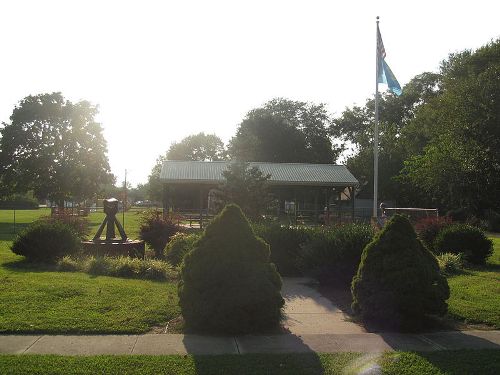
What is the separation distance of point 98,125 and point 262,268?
47.5 metres

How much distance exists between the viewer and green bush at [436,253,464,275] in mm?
13781

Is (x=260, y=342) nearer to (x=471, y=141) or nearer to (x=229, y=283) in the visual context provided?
(x=229, y=283)

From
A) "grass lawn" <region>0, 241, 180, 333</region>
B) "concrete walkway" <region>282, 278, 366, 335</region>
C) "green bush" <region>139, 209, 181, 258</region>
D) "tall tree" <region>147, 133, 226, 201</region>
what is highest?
"tall tree" <region>147, 133, 226, 201</region>

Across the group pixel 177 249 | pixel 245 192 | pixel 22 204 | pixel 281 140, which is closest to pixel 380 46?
pixel 245 192

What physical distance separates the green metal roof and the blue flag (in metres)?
14.6

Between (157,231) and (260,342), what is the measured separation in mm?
10504

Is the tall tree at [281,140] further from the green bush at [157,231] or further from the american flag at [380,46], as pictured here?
the green bush at [157,231]

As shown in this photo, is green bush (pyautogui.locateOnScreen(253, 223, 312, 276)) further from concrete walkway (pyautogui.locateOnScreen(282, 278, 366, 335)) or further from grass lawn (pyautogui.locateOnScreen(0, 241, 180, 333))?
grass lawn (pyautogui.locateOnScreen(0, 241, 180, 333))

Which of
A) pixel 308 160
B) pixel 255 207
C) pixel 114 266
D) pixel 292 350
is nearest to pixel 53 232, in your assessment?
pixel 114 266

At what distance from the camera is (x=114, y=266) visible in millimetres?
11773

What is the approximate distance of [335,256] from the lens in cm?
1161

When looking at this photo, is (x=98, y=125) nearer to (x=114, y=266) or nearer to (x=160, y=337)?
(x=114, y=266)

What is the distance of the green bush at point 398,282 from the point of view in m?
7.34

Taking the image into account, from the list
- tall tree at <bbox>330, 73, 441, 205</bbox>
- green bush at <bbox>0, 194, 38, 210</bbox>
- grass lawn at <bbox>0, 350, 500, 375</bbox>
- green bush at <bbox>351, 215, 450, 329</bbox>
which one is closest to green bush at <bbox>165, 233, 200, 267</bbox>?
green bush at <bbox>351, 215, 450, 329</bbox>
